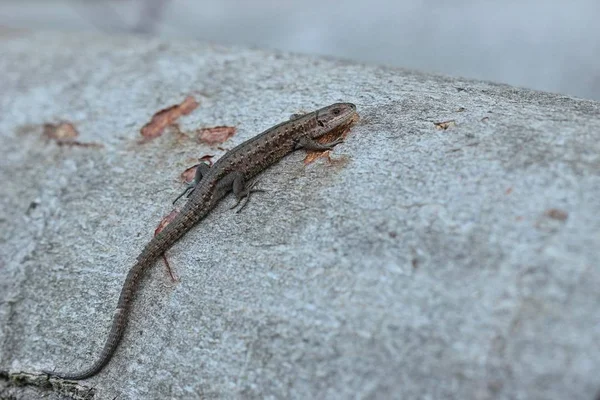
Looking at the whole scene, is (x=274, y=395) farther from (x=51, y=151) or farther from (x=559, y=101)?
(x=51, y=151)

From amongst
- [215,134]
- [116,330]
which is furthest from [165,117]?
[116,330]

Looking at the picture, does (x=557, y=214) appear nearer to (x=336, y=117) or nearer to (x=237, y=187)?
(x=336, y=117)

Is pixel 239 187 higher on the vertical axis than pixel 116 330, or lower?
higher

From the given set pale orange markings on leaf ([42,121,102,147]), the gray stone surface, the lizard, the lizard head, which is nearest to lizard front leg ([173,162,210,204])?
the lizard

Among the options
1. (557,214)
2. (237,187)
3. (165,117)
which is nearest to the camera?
(557,214)

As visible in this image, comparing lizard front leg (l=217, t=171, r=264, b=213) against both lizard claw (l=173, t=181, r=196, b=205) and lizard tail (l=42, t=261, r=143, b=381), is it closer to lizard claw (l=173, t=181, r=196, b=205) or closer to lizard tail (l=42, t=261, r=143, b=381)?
lizard claw (l=173, t=181, r=196, b=205)

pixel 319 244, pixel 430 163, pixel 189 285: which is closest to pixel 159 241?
pixel 189 285
